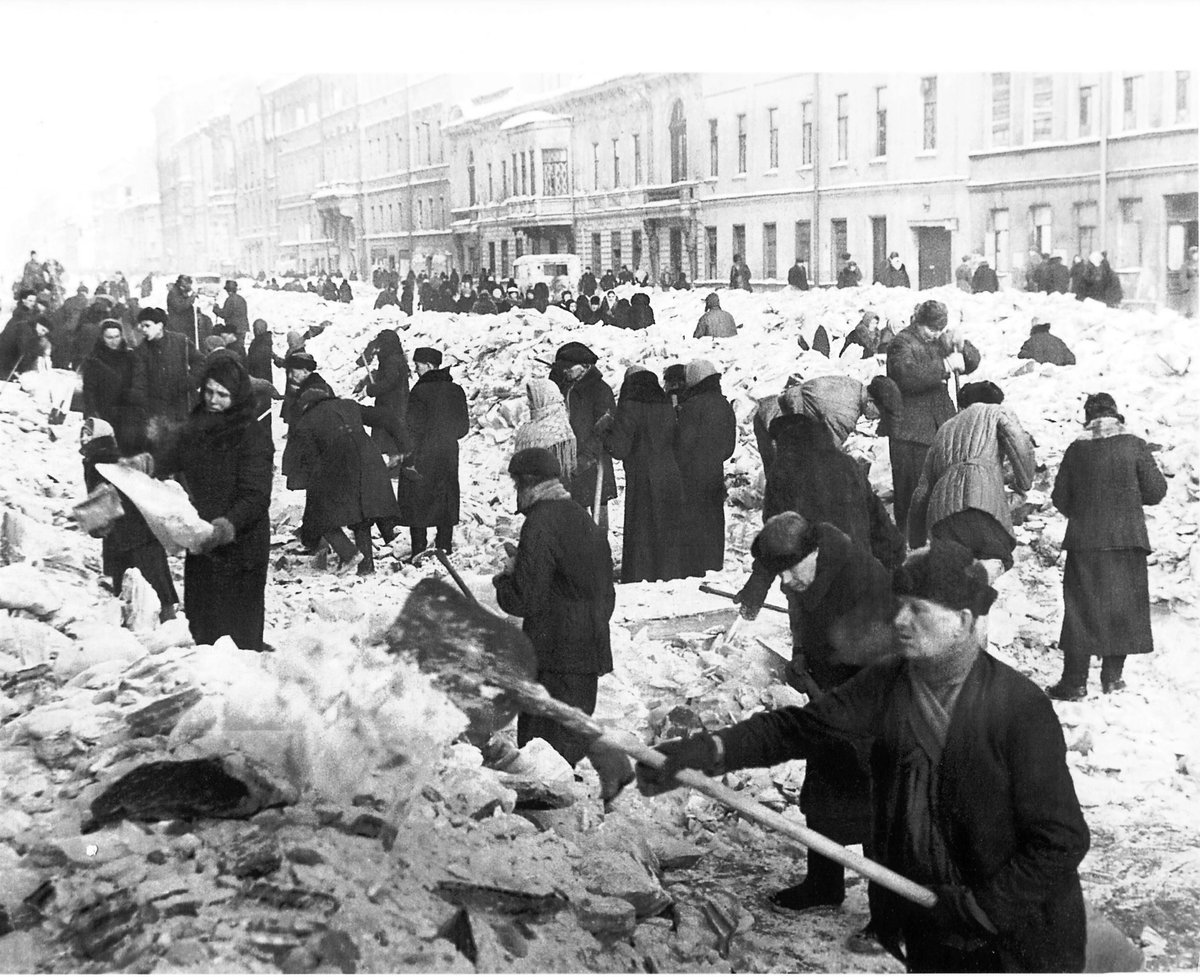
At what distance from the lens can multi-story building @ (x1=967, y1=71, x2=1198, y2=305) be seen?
15.4 feet

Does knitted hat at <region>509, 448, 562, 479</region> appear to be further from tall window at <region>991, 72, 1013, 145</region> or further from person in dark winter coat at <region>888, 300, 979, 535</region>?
tall window at <region>991, 72, 1013, 145</region>

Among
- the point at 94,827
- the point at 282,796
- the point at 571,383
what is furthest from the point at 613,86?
the point at 94,827

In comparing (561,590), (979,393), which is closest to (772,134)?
(979,393)

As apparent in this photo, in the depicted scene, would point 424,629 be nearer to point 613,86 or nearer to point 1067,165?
point 613,86

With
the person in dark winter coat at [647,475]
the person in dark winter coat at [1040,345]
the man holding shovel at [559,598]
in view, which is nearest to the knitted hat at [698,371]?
the person in dark winter coat at [647,475]

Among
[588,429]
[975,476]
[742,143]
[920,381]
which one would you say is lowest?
[975,476]

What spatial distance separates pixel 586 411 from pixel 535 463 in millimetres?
401

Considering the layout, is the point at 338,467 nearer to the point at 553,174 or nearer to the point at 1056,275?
the point at 553,174

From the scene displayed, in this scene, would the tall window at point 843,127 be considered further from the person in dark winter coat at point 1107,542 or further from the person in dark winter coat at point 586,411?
the person in dark winter coat at point 1107,542

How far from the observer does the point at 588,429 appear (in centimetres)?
466

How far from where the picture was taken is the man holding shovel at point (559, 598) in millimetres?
4168

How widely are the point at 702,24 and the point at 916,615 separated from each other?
7.77 feet

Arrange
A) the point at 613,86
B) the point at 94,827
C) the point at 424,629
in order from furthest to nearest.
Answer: the point at 613,86 < the point at 424,629 < the point at 94,827

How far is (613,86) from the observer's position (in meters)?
4.51
